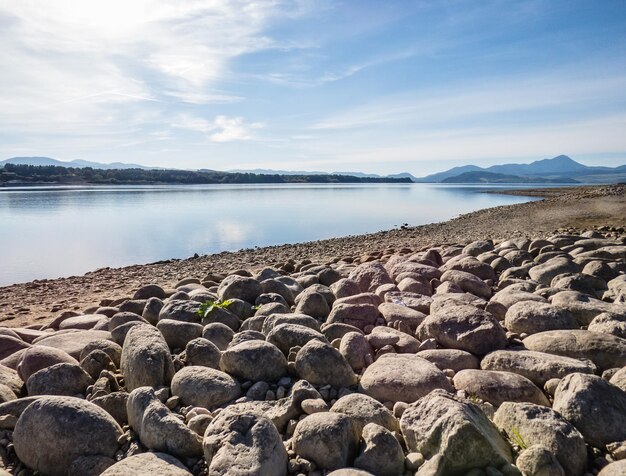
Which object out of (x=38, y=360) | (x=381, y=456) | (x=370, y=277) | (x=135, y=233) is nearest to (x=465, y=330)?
(x=381, y=456)

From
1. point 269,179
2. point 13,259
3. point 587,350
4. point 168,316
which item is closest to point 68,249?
point 13,259

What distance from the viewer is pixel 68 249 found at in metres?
23.8

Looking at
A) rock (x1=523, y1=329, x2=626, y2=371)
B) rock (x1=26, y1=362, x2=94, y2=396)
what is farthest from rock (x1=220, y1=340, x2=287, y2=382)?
rock (x1=523, y1=329, x2=626, y2=371)

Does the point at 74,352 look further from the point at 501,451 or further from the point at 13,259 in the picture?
the point at 13,259

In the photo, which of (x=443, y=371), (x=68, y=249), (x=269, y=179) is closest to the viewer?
(x=443, y=371)

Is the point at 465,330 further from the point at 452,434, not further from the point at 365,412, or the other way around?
the point at 452,434

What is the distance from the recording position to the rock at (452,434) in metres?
2.99

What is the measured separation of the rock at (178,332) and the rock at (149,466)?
7.57ft

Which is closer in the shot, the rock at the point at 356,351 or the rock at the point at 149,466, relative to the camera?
the rock at the point at 149,466

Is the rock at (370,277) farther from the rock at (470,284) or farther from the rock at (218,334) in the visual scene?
the rock at (218,334)

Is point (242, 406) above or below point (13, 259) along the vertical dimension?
above

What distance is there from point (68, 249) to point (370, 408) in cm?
2424

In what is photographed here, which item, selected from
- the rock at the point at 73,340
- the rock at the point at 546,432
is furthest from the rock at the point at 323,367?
the rock at the point at 73,340

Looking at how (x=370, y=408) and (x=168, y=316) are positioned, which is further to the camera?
(x=168, y=316)
